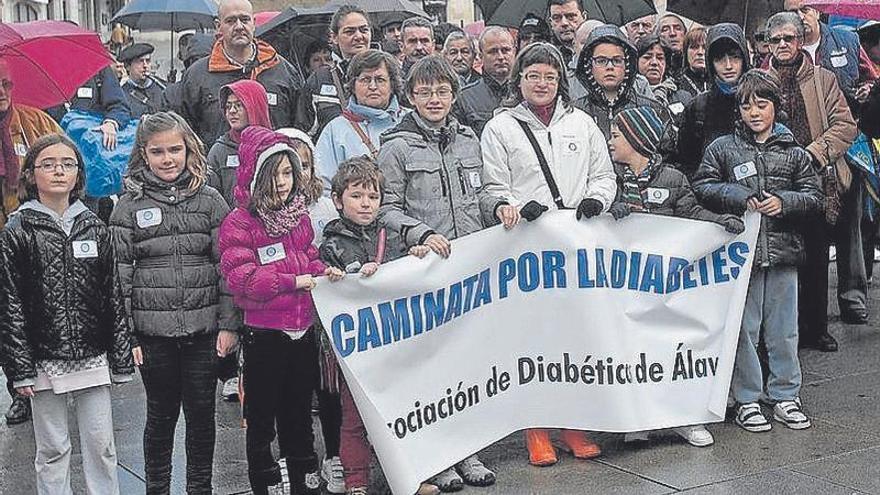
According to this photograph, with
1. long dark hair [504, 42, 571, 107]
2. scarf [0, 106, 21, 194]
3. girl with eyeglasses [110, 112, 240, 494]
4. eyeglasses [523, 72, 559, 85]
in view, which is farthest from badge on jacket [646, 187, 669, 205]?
scarf [0, 106, 21, 194]

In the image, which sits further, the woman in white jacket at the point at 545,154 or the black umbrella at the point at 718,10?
the black umbrella at the point at 718,10

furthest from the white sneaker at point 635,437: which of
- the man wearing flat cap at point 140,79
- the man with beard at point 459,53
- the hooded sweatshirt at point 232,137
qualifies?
the man wearing flat cap at point 140,79

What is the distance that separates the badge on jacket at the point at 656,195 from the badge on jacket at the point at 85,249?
275 cm

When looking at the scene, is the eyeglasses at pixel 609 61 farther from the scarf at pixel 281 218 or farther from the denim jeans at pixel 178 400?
the denim jeans at pixel 178 400

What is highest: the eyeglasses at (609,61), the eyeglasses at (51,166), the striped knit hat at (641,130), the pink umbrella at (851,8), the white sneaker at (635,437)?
the pink umbrella at (851,8)

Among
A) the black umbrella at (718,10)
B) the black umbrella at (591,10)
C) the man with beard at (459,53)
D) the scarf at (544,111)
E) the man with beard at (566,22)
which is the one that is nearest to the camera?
the scarf at (544,111)

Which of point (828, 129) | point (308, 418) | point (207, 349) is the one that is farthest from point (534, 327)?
point (828, 129)

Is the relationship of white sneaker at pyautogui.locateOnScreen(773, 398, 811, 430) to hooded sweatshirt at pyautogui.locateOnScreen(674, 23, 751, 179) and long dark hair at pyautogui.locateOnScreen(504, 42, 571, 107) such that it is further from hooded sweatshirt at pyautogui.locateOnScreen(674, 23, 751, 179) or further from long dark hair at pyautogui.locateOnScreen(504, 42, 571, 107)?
long dark hair at pyautogui.locateOnScreen(504, 42, 571, 107)

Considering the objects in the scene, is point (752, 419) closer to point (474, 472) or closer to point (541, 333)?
point (541, 333)

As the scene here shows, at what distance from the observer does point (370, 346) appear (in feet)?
18.6

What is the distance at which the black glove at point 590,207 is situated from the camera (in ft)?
19.9

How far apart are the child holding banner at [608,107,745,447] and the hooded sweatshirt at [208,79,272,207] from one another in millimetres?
1816

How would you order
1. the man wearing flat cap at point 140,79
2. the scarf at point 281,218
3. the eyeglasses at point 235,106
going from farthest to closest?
the man wearing flat cap at point 140,79 → the eyeglasses at point 235,106 → the scarf at point 281,218

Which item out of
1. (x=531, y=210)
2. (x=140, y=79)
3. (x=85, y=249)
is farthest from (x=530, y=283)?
(x=140, y=79)
